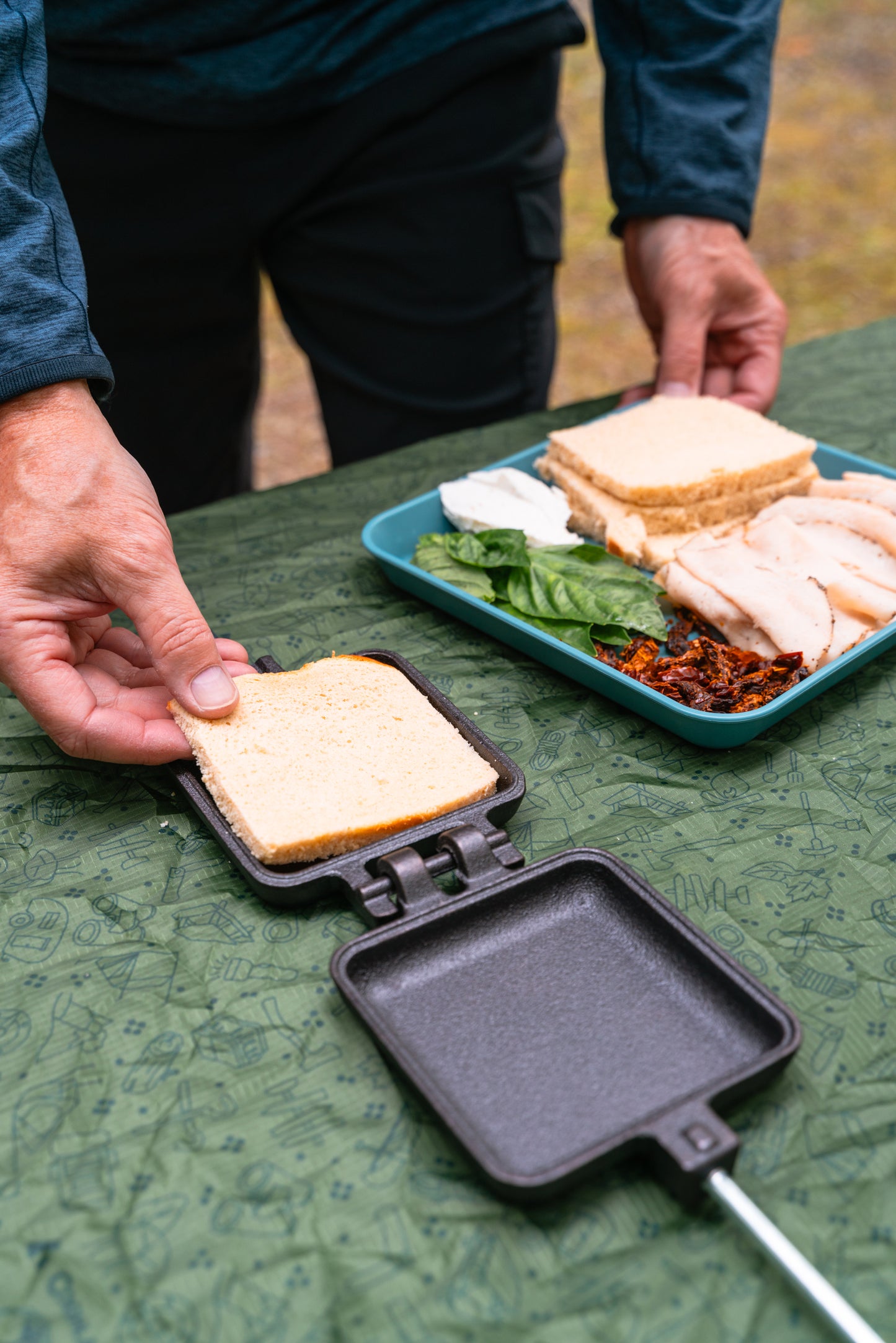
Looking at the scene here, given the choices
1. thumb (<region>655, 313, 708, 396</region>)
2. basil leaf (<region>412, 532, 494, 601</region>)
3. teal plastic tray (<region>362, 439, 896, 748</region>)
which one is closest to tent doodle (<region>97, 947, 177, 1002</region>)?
teal plastic tray (<region>362, 439, 896, 748</region>)

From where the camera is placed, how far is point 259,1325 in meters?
0.94

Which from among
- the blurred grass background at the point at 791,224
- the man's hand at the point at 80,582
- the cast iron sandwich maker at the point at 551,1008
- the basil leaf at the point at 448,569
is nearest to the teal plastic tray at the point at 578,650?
the basil leaf at the point at 448,569

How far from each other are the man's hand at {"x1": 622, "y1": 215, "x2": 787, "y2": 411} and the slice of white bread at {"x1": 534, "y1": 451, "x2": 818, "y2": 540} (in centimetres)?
47

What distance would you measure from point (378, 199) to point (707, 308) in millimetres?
894

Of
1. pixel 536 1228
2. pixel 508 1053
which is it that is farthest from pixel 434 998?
pixel 536 1228

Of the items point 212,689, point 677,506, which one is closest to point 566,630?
point 677,506

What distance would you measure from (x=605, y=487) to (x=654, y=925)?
3.87 feet

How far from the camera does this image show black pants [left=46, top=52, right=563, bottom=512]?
2.48m

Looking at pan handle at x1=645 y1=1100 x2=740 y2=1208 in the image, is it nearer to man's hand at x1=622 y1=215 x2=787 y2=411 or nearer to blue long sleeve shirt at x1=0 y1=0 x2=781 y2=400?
blue long sleeve shirt at x1=0 y1=0 x2=781 y2=400

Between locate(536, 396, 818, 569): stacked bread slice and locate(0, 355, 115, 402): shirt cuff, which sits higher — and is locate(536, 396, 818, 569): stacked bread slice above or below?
below

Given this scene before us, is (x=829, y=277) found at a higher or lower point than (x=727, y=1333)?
lower

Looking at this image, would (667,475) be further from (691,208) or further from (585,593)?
(691,208)

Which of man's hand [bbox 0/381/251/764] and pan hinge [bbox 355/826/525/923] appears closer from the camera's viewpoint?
pan hinge [bbox 355/826/525/923]

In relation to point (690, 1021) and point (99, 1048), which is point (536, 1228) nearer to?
point (690, 1021)
